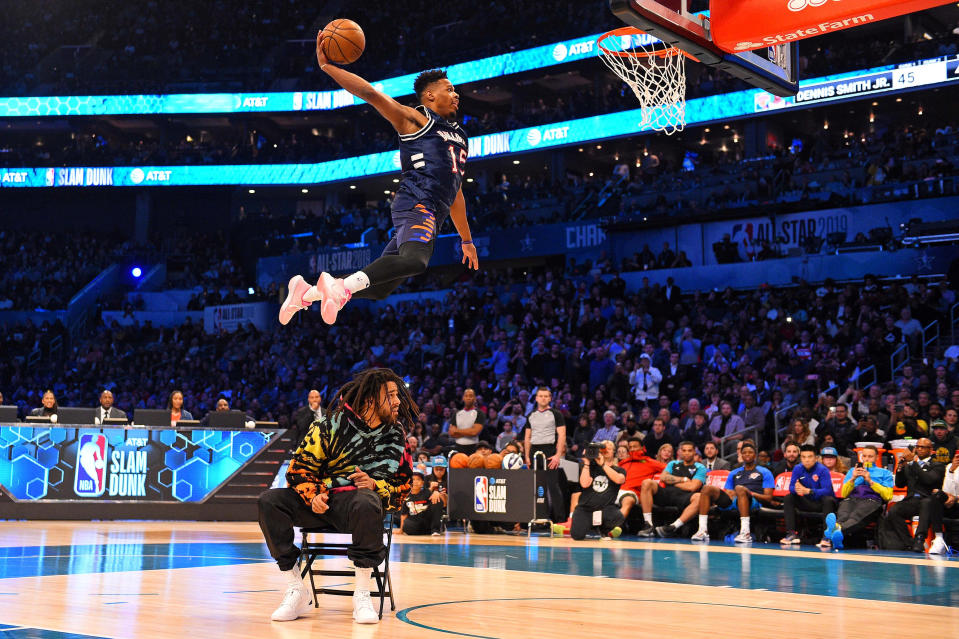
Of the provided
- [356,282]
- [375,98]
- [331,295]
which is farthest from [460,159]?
[331,295]

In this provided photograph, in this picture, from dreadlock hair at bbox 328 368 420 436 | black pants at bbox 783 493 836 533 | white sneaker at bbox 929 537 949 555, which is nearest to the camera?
dreadlock hair at bbox 328 368 420 436

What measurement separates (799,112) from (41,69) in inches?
1379

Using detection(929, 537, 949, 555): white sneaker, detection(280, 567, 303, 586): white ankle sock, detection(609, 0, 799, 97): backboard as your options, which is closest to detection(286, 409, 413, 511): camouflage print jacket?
detection(280, 567, 303, 586): white ankle sock

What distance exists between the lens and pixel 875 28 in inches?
1302

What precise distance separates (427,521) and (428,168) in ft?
29.2

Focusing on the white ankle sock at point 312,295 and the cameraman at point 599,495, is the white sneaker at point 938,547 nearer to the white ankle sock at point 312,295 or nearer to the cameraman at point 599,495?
the cameraman at point 599,495

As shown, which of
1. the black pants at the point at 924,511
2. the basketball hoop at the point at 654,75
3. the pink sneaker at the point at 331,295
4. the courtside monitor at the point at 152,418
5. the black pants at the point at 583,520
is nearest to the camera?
the pink sneaker at the point at 331,295

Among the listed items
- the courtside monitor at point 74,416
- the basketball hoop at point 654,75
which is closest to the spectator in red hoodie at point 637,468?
the basketball hoop at point 654,75

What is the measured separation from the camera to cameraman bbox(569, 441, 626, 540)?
45.1 ft

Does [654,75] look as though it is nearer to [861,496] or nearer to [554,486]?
[861,496]

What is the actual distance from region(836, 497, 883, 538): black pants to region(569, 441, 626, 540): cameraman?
→ 116 inches

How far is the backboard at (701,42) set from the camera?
7.61 meters

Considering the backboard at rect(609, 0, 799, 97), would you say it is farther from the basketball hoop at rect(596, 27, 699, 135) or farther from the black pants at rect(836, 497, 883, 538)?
the black pants at rect(836, 497, 883, 538)

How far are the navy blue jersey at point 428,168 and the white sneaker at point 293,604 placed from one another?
2345 mm
